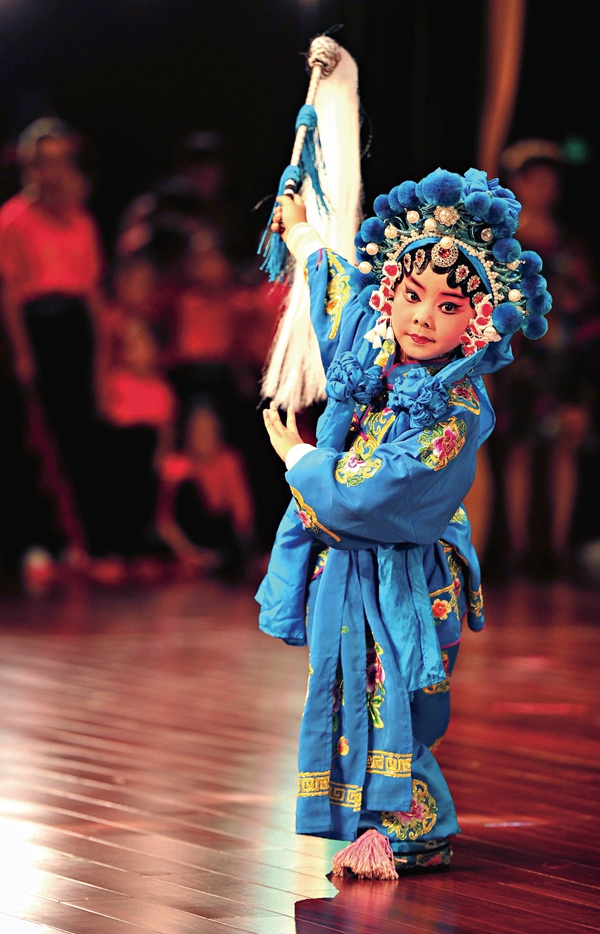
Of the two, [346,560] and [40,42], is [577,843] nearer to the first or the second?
[346,560]

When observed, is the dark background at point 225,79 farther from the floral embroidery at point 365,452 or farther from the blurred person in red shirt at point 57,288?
the floral embroidery at point 365,452

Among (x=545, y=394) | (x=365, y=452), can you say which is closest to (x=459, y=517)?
(x=365, y=452)

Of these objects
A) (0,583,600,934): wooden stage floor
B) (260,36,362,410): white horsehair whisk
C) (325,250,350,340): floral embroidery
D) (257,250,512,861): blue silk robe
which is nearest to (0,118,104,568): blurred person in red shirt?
(0,583,600,934): wooden stage floor

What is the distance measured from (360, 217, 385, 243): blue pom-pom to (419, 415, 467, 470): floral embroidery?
0.34 metres

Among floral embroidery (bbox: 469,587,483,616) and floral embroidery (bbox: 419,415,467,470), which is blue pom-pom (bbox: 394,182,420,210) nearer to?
floral embroidery (bbox: 419,415,467,470)

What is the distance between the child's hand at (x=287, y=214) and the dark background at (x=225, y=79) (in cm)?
368

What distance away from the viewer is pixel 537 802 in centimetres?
269

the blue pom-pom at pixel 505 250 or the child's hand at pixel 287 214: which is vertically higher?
the child's hand at pixel 287 214

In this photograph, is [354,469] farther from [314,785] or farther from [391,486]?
[314,785]

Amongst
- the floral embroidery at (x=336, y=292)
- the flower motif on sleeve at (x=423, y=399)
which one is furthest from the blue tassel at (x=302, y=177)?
the flower motif on sleeve at (x=423, y=399)

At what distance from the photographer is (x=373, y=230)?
2.21 meters

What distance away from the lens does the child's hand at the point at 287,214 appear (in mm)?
2443

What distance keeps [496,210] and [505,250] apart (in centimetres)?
7

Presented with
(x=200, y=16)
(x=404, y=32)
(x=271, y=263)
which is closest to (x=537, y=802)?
(x=271, y=263)
